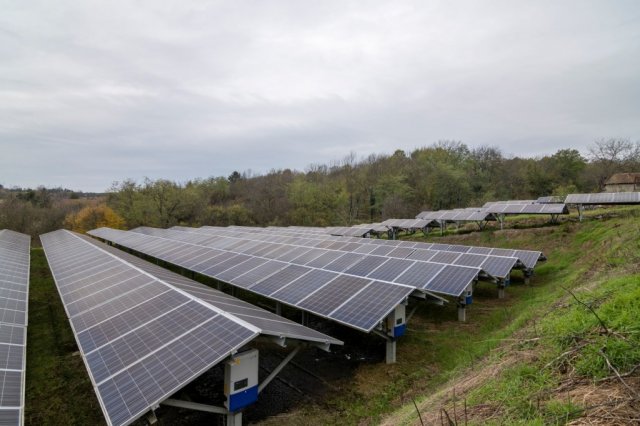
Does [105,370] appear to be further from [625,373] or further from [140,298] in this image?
[625,373]

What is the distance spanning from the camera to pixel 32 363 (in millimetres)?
11000

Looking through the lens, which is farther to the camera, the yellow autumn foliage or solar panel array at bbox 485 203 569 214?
the yellow autumn foliage

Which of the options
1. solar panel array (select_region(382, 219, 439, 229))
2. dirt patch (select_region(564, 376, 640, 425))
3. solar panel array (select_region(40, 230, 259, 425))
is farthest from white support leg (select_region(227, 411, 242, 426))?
solar panel array (select_region(382, 219, 439, 229))

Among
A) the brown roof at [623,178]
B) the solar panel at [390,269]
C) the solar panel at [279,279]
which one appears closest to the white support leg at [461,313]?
the solar panel at [390,269]

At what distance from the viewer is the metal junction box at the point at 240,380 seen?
6605 millimetres

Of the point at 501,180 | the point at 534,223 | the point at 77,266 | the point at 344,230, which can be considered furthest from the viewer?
the point at 501,180

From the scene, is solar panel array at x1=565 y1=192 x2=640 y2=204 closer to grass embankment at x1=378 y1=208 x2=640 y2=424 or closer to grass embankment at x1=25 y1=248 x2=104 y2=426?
grass embankment at x1=378 y1=208 x2=640 y2=424

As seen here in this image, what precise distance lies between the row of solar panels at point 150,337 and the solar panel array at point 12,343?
3.81 feet

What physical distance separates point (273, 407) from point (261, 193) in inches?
2452

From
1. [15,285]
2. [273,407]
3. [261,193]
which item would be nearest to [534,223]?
[273,407]

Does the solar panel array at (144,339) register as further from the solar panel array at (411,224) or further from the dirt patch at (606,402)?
the solar panel array at (411,224)

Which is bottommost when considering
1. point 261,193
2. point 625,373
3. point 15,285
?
point 15,285

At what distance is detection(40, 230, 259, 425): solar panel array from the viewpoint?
18.8 feet

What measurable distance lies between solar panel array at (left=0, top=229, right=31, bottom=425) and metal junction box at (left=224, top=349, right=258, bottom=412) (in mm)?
3564
